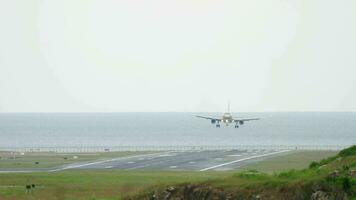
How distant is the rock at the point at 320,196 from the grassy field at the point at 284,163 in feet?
182

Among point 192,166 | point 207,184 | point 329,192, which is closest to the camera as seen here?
point 329,192

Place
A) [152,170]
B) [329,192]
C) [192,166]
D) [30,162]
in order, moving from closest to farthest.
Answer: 1. [329,192]
2. [152,170]
3. [192,166]
4. [30,162]

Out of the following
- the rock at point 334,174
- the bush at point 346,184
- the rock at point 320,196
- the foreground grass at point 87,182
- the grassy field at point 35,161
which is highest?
the rock at point 334,174

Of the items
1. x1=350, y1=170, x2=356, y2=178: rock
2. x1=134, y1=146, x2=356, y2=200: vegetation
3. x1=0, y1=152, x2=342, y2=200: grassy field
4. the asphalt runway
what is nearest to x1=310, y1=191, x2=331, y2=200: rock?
x1=134, y1=146, x2=356, y2=200: vegetation

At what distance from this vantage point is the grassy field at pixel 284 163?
359 ft

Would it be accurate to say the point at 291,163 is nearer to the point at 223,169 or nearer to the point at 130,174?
the point at 223,169

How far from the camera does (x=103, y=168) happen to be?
11288 cm

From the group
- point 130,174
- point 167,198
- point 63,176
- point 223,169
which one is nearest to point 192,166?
point 223,169

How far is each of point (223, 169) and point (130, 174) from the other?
1534 cm

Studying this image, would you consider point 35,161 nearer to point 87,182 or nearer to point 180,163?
point 180,163

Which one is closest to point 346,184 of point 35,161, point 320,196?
point 320,196

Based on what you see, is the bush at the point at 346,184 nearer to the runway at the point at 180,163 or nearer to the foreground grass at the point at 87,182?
the foreground grass at the point at 87,182

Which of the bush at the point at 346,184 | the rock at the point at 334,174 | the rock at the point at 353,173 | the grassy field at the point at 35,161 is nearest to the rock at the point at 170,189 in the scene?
the rock at the point at 334,174

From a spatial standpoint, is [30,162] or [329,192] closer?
[329,192]
